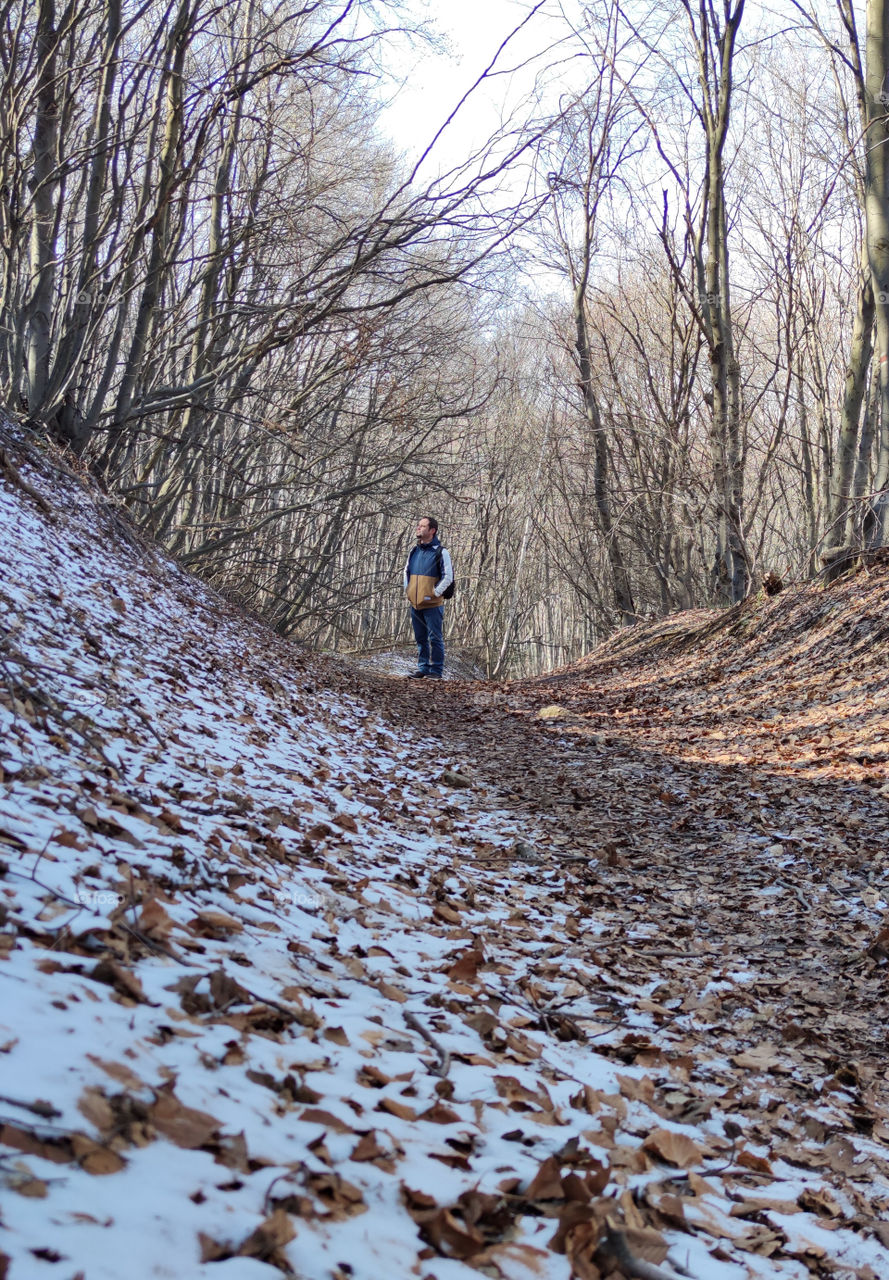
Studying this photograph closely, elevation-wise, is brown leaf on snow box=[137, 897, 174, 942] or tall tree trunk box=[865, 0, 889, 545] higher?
tall tree trunk box=[865, 0, 889, 545]

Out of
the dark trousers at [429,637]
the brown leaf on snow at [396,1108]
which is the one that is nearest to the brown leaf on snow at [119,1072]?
the brown leaf on snow at [396,1108]

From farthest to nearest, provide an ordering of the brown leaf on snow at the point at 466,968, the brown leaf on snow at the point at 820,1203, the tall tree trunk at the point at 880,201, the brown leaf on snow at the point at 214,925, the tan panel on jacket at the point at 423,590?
the tan panel on jacket at the point at 423,590
the tall tree trunk at the point at 880,201
the brown leaf on snow at the point at 466,968
the brown leaf on snow at the point at 214,925
the brown leaf on snow at the point at 820,1203

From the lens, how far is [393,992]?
2.73 m

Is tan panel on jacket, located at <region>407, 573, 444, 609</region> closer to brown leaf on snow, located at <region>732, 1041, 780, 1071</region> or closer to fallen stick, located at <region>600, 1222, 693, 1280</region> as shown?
brown leaf on snow, located at <region>732, 1041, 780, 1071</region>

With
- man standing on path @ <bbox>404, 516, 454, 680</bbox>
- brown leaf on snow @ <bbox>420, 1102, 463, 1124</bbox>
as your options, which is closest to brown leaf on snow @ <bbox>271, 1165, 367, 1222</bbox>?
brown leaf on snow @ <bbox>420, 1102, 463, 1124</bbox>

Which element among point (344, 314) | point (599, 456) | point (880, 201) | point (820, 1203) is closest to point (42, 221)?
point (344, 314)

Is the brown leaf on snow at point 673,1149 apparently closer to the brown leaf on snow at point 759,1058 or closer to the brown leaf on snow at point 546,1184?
the brown leaf on snow at point 546,1184

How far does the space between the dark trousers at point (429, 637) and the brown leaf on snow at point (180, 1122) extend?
1093 cm

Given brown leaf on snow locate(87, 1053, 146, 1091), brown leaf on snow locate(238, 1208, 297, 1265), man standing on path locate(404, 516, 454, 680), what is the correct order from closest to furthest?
brown leaf on snow locate(238, 1208, 297, 1265), brown leaf on snow locate(87, 1053, 146, 1091), man standing on path locate(404, 516, 454, 680)

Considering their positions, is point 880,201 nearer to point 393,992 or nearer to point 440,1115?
point 393,992

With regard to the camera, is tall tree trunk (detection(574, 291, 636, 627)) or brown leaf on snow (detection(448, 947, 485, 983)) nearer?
brown leaf on snow (detection(448, 947, 485, 983))

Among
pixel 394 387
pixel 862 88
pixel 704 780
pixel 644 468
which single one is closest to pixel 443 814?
pixel 704 780

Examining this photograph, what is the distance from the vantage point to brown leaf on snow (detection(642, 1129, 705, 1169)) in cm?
225

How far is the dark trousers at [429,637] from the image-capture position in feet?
42.0
